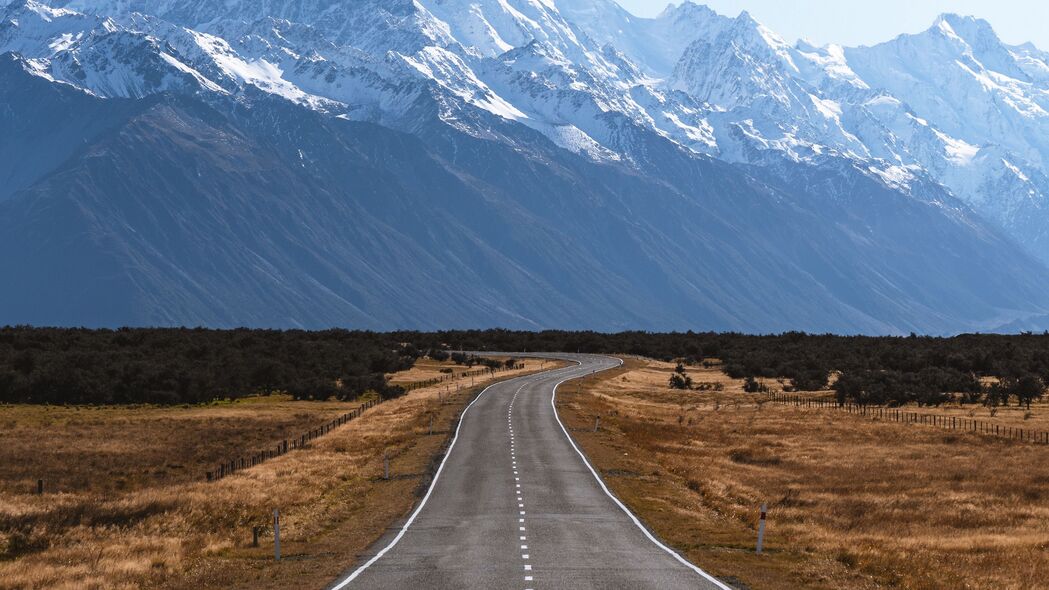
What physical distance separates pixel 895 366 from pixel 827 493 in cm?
8482

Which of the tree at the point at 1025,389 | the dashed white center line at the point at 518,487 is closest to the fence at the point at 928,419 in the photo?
the tree at the point at 1025,389

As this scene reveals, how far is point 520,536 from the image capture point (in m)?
40.5

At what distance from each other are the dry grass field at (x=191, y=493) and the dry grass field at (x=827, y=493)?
9.73 metres

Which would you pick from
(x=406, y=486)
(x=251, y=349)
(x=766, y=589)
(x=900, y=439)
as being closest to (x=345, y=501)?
(x=406, y=486)

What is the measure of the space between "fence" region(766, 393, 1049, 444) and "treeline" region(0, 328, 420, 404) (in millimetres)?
33286

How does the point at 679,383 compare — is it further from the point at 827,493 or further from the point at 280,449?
the point at 827,493

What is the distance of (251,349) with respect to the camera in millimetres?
146000

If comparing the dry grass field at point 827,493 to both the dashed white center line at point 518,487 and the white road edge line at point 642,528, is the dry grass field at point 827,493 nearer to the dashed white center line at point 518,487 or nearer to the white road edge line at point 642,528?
the white road edge line at point 642,528

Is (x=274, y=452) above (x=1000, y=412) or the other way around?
the other way around

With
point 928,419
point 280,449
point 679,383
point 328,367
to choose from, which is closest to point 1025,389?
point 928,419

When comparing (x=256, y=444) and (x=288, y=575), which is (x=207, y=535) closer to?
(x=288, y=575)

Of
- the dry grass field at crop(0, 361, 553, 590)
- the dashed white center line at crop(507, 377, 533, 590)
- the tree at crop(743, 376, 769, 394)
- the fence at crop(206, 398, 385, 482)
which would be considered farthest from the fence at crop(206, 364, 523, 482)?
the tree at crop(743, 376, 769, 394)

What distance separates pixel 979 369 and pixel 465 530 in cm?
10610

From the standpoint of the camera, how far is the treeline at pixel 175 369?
104938 mm
